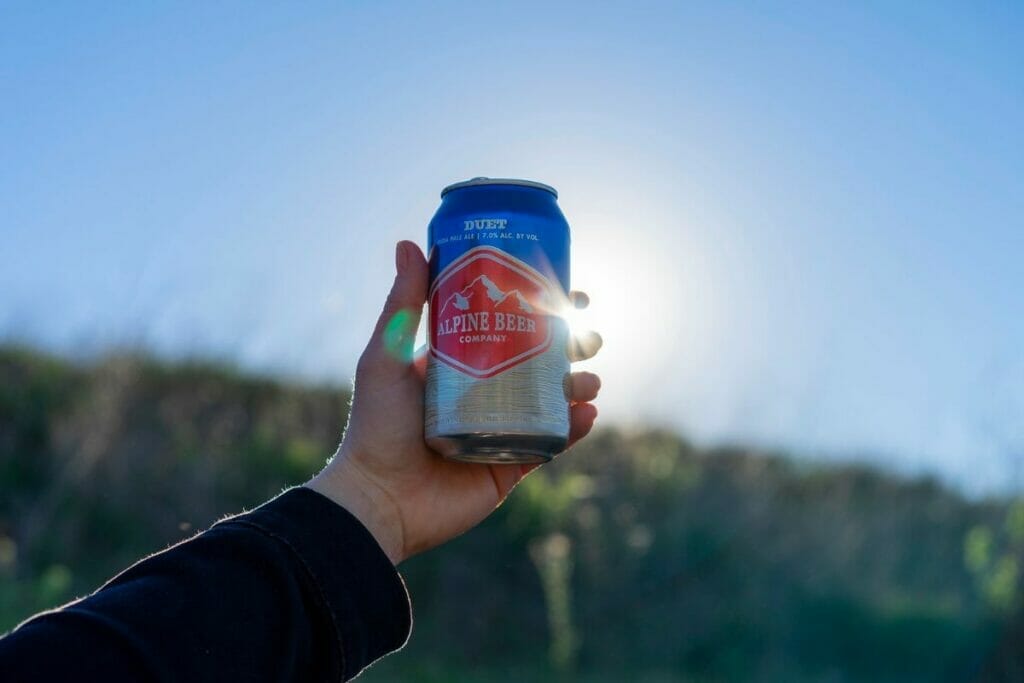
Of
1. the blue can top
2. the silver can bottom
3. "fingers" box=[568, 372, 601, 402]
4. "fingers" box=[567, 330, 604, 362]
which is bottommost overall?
the silver can bottom

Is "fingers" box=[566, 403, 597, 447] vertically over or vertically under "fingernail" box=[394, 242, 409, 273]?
under

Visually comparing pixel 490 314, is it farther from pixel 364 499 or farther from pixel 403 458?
pixel 364 499

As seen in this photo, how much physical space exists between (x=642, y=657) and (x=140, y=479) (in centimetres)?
243

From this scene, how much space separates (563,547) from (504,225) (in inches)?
122

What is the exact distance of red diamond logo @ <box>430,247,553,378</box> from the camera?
2.01 metres

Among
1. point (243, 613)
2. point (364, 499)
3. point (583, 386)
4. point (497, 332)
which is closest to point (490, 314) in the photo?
point (497, 332)

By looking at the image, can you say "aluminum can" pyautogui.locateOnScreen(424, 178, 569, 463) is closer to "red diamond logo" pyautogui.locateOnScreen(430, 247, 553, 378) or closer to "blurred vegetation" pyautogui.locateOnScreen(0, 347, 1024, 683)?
"red diamond logo" pyautogui.locateOnScreen(430, 247, 553, 378)

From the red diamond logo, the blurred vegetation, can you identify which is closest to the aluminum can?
the red diamond logo

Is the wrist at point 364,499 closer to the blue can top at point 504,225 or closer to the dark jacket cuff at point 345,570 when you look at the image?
the dark jacket cuff at point 345,570

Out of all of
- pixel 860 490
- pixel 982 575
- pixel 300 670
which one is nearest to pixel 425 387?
pixel 300 670

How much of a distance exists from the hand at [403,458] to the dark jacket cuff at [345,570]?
0.60 feet

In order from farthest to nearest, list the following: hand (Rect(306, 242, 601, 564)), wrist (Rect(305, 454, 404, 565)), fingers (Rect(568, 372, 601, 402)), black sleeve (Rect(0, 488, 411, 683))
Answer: fingers (Rect(568, 372, 601, 402)) → hand (Rect(306, 242, 601, 564)) → wrist (Rect(305, 454, 404, 565)) → black sleeve (Rect(0, 488, 411, 683))

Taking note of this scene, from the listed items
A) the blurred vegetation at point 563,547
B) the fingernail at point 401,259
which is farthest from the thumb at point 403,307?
the blurred vegetation at point 563,547

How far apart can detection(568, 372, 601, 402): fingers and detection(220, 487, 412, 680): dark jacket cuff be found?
2.04ft
